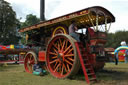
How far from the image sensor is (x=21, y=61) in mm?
20766

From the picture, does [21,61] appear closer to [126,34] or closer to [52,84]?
[52,84]

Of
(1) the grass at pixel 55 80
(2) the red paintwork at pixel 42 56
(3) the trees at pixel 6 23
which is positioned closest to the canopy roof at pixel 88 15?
(2) the red paintwork at pixel 42 56

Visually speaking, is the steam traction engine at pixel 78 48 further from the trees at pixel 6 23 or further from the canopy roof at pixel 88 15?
the trees at pixel 6 23

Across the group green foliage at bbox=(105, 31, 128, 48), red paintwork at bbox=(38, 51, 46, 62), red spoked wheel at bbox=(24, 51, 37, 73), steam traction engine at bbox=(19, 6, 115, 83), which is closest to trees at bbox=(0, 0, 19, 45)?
red spoked wheel at bbox=(24, 51, 37, 73)

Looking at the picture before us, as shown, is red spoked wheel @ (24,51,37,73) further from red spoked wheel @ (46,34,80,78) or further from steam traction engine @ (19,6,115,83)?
red spoked wheel @ (46,34,80,78)

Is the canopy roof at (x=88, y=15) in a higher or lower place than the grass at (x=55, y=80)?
higher

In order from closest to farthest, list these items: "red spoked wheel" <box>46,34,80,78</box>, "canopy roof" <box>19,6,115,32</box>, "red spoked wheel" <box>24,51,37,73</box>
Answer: "red spoked wheel" <box>46,34,80,78</box>, "canopy roof" <box>19,6,115,32</box>, "red spoked wheel" <box>24,51,37,73</box>

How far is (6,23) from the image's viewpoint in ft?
113

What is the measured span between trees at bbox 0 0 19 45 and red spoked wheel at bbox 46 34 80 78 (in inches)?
1148

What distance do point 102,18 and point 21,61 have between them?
1599cm

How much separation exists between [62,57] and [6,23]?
31388mm

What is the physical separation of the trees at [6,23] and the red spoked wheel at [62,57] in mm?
29166

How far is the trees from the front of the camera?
33562mm

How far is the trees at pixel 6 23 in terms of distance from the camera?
33.6 metres
